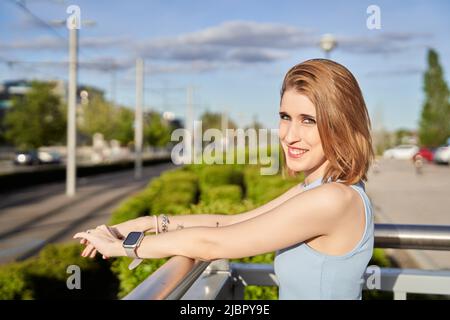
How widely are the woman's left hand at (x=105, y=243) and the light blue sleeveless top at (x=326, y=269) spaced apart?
0.41 meters

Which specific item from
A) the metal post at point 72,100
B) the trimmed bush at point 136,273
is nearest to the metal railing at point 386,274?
the trimmed bush at point 136,273

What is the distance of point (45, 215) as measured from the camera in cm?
1348

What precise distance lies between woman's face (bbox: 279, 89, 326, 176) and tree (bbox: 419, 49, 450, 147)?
62779mm

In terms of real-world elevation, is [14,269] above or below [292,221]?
below

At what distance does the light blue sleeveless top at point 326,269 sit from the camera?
1.37 m

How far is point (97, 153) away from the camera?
50.8 meters

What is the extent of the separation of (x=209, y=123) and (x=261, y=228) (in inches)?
3241

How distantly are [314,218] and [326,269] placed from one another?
0.56 feet

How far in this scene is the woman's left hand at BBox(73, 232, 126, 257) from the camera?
1339mm

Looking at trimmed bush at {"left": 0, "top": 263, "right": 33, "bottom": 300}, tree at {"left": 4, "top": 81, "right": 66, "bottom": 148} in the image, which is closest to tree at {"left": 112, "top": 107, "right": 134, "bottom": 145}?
tree at {"left": 4, "top": 81, "right": 66, "bottom": 148}

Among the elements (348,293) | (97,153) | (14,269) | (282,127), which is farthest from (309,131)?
(97,153)

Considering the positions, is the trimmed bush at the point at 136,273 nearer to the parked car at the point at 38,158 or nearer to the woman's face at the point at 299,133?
the woman's face at the point at 299,133
